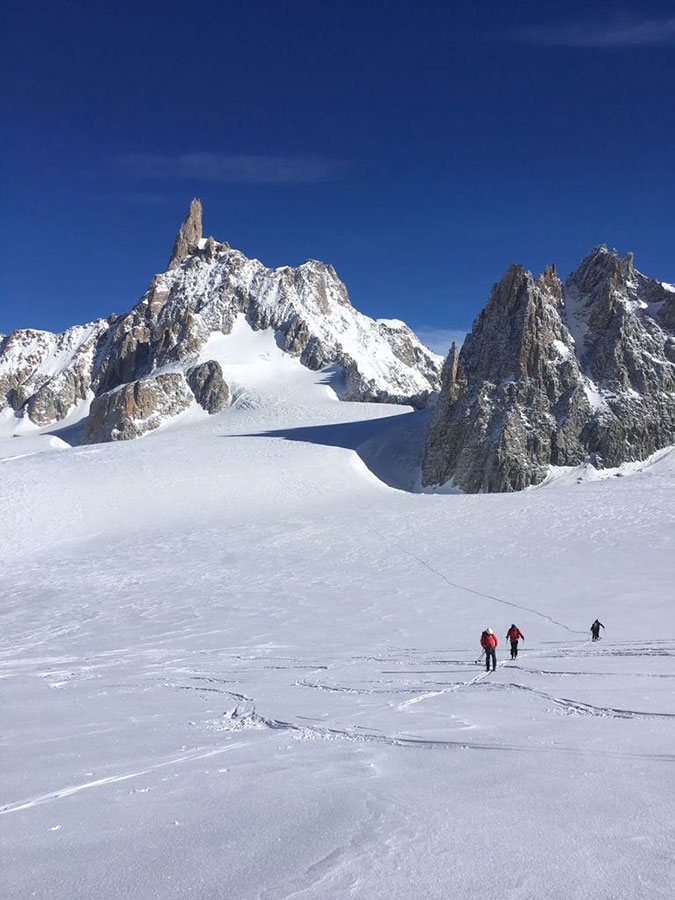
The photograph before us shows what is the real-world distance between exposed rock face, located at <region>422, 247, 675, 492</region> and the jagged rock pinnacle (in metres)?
93.7

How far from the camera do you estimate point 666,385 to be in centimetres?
5584

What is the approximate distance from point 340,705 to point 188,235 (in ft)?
479

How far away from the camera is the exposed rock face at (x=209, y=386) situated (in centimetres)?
8904

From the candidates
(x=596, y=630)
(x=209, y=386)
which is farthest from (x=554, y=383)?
(x=209, y=386)

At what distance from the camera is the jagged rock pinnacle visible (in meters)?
138

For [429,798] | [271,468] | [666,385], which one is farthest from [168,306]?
[429,798]

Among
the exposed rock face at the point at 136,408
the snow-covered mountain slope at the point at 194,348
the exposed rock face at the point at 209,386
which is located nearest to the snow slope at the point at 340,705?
the exposed rock face at the point at 136,408

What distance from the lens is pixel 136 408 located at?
8631 centimetres

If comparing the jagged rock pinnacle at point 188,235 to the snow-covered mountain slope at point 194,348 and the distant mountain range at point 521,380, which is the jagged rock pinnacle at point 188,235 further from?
the distant mountain range at point 521,380

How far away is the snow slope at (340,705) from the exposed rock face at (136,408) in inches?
1976

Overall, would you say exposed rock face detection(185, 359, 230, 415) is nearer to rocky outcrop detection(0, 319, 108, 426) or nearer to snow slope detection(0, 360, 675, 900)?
rocky outcrop detection(0, 319, 108, 426)

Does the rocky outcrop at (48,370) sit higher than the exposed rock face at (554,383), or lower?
higher

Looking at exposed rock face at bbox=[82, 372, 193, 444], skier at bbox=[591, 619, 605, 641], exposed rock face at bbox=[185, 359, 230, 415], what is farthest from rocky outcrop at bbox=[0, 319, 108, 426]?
skier at bbox=[591, 619, 605, 641]

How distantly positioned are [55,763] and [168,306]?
118 metres
